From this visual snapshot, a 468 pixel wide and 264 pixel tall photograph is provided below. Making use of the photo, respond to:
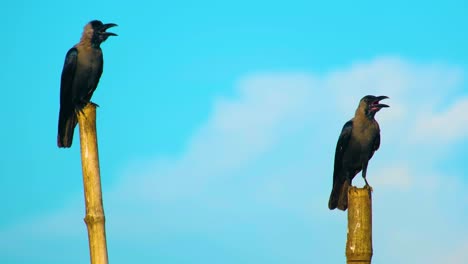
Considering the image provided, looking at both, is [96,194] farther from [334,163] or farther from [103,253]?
[334,163]

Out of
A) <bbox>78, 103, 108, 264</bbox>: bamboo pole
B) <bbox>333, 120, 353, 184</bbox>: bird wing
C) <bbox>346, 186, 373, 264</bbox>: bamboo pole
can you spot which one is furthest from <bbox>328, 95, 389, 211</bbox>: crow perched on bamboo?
<bbox>78, 103, 108, 264</bbox>: bamboo pole

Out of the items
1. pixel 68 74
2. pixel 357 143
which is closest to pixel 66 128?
pixel 68 74

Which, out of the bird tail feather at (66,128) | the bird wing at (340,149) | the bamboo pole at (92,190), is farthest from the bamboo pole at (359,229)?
the bird wing at (340,149)

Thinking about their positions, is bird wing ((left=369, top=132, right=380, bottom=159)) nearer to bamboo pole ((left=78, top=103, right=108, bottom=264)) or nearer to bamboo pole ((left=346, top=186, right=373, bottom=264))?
bamboo pole ((left=346, top=186, right=373, bottom=264))

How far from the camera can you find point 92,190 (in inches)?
279

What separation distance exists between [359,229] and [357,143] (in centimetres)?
521

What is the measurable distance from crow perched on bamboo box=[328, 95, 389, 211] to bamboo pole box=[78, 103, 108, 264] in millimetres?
Result: 6037

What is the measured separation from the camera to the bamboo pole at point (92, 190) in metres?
6.91

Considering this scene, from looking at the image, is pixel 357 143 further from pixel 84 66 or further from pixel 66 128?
pixel 66 128

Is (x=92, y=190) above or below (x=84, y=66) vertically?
below

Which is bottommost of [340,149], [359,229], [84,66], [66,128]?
[359,229]

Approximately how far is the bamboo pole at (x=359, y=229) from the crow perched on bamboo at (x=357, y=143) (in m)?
4.70

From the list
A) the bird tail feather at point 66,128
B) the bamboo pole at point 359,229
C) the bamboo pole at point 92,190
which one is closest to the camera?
the bamboo pole at point 92,190

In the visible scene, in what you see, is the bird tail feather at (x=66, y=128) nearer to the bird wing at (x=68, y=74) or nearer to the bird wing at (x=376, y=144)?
the bird wing at (x=68, y=74)
